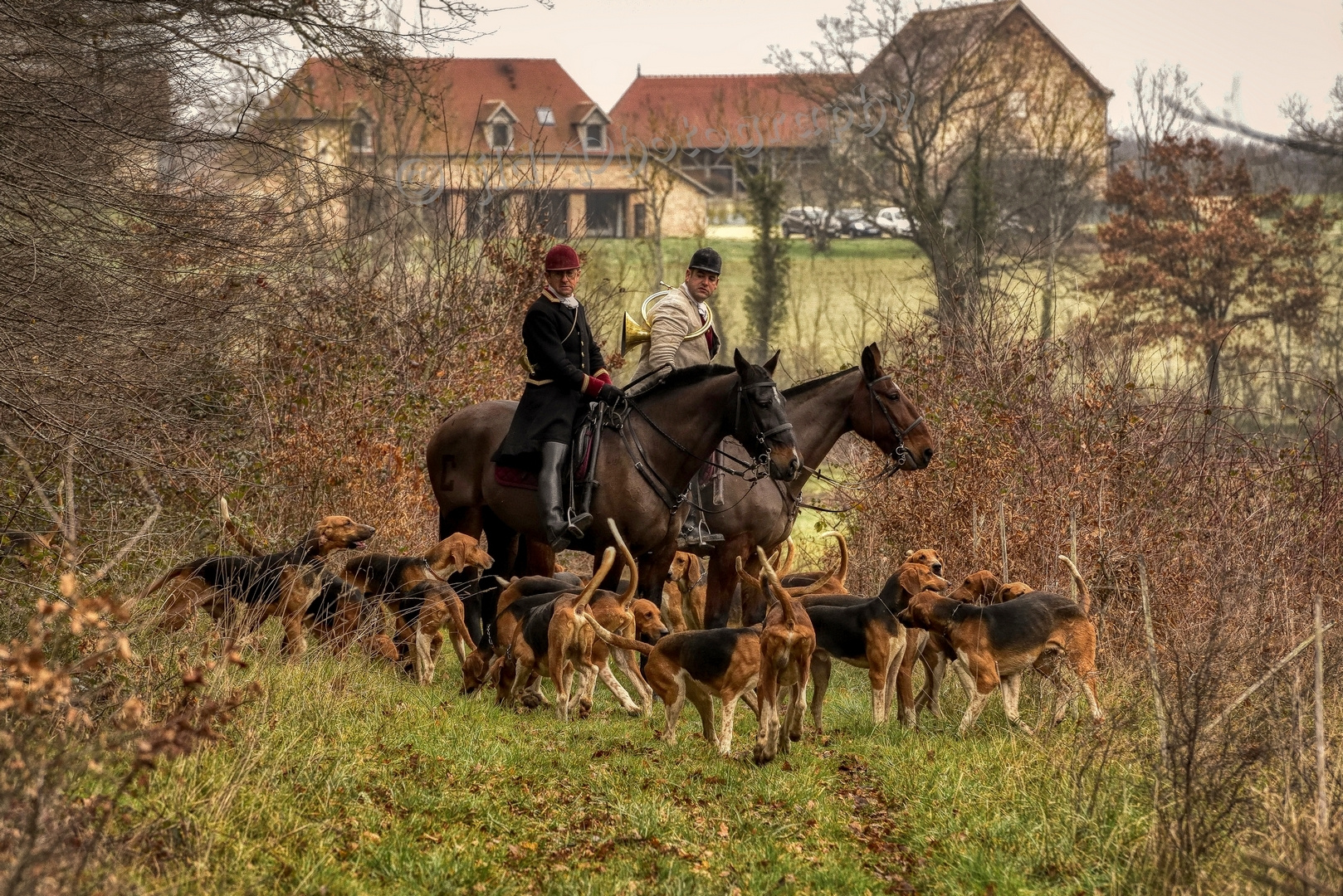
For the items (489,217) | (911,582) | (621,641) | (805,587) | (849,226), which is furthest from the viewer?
(849,226)


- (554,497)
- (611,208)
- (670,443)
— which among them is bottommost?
(554,497)

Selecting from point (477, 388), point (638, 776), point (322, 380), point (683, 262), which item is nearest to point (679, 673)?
point (638, 776)

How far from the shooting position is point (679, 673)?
29.0 feet

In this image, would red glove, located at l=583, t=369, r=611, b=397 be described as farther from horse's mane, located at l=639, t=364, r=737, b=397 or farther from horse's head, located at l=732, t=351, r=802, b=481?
horse's head, located at l=732, t=351, r=802, b=481

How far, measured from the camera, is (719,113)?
172 feet

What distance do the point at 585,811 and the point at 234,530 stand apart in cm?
420

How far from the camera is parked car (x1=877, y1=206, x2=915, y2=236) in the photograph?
47.9 m

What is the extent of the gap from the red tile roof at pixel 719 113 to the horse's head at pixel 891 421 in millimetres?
35589

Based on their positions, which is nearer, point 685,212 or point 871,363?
point 871,363

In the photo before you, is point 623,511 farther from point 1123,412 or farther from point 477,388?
point 477,388

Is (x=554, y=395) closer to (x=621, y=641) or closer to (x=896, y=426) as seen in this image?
(x=621, y=641)

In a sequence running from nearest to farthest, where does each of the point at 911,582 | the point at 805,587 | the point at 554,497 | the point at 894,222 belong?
the point at 911,582
the point at 554,497
the point at 805,587
the point at 894,222

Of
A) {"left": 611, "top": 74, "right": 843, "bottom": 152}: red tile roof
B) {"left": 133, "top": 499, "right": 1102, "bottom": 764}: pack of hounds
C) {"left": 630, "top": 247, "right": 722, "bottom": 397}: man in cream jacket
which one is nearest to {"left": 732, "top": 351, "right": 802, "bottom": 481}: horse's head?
{"left": 133, "top": 499, "right": 1102, "bottom": 764}: pack of hounds

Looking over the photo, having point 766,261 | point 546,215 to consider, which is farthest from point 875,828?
point 766,261
